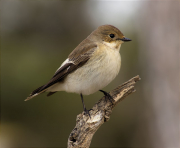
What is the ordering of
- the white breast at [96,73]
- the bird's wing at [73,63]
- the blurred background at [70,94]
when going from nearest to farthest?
1. the white breast at [96,73]
2. the bird's wing at [73,63]
3. the blurred background at [70,94]

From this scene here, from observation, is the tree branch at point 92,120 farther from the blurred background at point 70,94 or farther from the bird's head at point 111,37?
the blurred background at point 70,94

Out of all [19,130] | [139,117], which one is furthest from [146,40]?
[19,130]

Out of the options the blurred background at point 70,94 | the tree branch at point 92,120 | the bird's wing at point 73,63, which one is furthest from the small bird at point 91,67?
the blurred background at point 70,94

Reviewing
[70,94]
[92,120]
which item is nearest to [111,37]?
[92,120]

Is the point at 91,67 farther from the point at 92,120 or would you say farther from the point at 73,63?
the point at 92,120

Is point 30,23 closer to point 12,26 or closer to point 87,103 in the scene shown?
point 12,26
